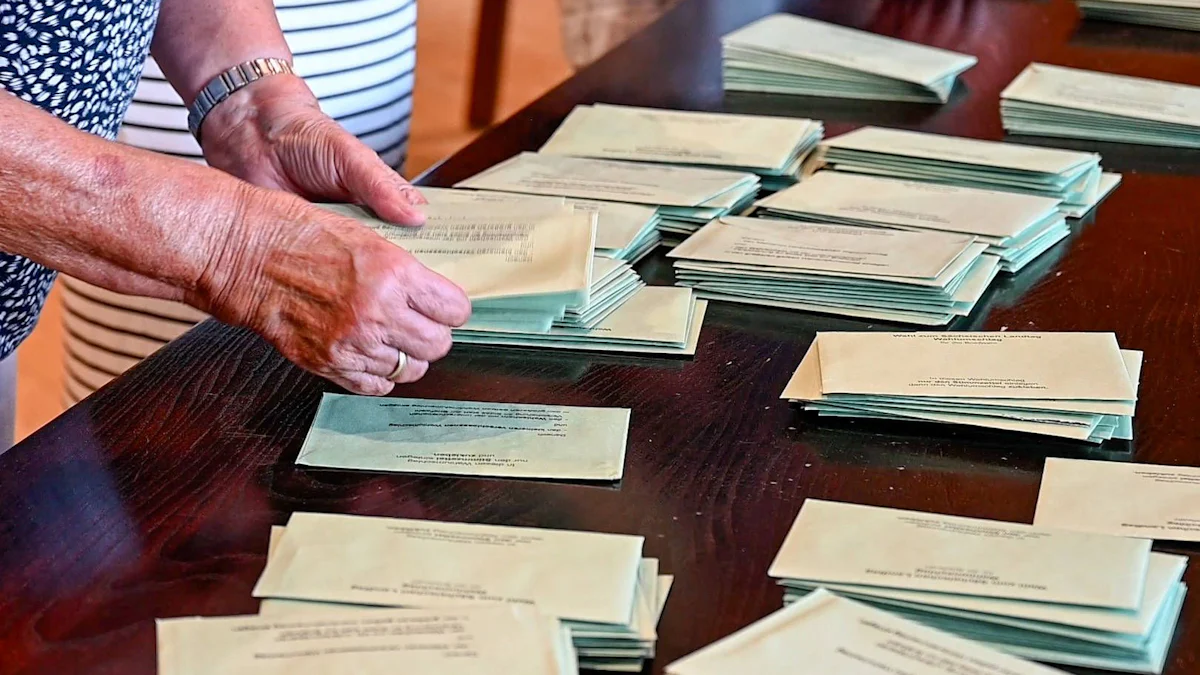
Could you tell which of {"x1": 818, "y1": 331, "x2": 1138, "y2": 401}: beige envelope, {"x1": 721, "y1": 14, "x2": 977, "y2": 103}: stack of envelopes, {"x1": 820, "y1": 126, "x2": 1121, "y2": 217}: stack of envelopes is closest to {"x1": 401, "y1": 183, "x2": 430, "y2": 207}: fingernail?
{"x1": 818, "y1": 331, "x2": 1138, "y2": 401}: beige envelope

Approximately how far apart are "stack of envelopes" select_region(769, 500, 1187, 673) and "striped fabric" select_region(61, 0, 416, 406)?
0.99 metres

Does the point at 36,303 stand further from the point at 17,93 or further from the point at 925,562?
the point at 925,562

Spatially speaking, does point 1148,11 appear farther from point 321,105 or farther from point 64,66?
point 64,66

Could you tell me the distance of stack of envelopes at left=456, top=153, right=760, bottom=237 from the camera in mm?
1290

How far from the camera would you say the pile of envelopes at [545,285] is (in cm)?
105

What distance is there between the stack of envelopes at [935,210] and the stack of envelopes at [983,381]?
201mm

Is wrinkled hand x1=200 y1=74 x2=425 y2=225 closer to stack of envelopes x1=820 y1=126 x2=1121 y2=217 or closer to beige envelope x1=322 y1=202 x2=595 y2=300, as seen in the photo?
beige envelope x1=322 y1=202 x2=595 y2=300

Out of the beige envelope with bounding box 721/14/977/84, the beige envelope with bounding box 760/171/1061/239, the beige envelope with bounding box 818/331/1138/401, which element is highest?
the beige envelope with bounding box 721/14/977/84

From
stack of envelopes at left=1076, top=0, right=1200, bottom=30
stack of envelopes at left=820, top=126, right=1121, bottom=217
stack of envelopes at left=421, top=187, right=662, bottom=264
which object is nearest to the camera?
stack of envelopes at left=421, top=187, right=662, bottom=264

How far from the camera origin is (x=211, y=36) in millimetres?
1293

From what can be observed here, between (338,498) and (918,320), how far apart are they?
48cm

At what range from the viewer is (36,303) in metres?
1.19

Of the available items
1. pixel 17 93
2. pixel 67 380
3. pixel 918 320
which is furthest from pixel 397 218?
pixel 67 380

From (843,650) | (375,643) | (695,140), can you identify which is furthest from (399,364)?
(695,140)
